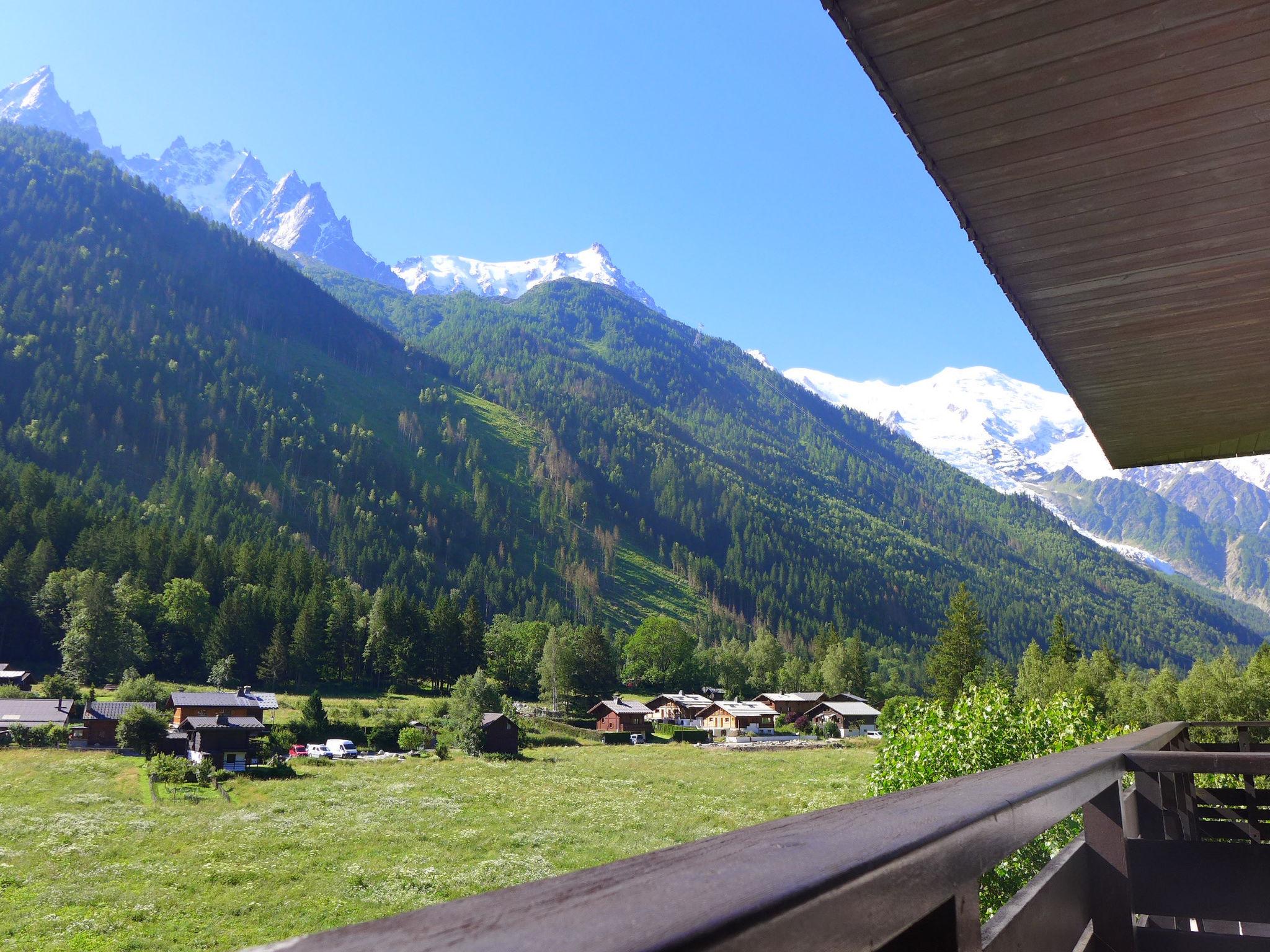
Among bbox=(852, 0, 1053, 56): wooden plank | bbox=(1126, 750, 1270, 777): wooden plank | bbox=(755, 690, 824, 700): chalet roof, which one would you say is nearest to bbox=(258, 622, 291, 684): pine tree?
bbox=(755, 690, 824, 700): chalet roof

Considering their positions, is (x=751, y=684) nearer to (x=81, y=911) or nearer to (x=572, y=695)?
(x=572, y=695)

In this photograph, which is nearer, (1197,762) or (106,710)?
(1197,762)

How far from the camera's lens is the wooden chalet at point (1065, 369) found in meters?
0.72

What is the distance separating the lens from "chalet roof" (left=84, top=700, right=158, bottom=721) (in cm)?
5109

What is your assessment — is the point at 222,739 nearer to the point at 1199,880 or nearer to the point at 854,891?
the point at 1199,880

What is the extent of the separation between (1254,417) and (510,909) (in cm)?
988

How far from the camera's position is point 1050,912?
1864mm

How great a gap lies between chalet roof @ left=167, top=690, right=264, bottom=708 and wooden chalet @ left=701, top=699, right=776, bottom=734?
39.5m

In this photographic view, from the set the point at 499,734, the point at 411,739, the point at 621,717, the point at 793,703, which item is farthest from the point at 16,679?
the point at 793,703

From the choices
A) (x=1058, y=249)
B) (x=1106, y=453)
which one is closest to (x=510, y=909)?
(x=1058, y=249)

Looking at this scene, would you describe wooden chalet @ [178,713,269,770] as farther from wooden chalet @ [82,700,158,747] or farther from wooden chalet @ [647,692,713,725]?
wooden chalet @ [647,692,713,725]

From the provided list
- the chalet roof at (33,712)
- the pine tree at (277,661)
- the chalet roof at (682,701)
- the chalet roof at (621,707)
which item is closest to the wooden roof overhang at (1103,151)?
the chalet roof at (33,712)

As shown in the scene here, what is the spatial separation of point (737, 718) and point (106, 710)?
159 ft

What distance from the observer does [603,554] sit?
6462 inches
